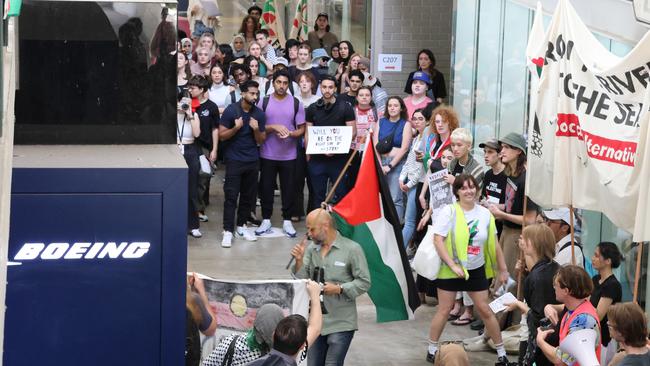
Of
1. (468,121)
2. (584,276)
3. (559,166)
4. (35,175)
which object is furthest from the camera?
(468,121)

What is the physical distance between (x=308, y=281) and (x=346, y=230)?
7.75 feet

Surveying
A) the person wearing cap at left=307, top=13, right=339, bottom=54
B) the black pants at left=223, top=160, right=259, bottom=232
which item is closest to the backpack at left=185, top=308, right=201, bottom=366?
the black pants at left=223, top=160, right=259, bottom=232

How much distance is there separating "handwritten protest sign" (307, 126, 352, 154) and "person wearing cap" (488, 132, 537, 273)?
364cm

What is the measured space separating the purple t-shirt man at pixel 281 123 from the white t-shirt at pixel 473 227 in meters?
5.09

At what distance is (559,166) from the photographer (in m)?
9.55

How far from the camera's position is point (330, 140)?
15008mm

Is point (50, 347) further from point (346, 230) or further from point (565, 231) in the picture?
point (565, 231)

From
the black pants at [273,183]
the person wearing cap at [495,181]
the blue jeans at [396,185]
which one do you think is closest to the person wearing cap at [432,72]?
the black pants at [273,183]

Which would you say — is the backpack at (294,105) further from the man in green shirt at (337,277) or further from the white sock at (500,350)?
the man in green shirt at (337,277)

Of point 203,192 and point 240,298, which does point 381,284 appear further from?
point 203,192

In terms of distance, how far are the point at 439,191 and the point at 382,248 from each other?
171cm

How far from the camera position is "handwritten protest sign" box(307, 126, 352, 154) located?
14961mm

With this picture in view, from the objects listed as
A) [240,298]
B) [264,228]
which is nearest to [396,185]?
[264,228]

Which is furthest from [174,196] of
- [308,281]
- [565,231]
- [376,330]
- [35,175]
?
[376,330]
